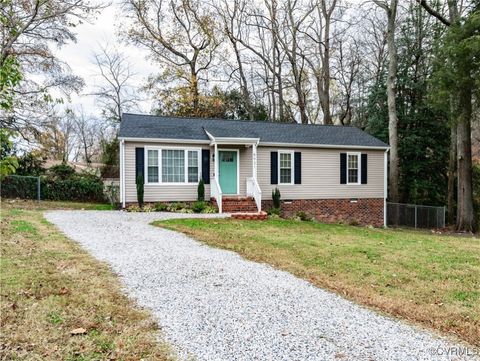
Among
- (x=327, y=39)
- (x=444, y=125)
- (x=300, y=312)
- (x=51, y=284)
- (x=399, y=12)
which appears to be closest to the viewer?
(x=300, y=312)

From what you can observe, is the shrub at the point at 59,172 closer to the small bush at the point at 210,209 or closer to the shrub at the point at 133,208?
the shrub at the point at 133,208

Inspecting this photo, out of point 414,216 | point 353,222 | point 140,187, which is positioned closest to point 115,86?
point 140,187

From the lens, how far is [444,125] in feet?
70.1

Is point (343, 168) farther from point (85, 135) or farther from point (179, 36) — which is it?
point (85, 135)

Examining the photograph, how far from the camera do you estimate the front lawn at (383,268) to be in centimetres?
449

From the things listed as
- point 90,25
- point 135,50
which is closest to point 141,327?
point 90,25

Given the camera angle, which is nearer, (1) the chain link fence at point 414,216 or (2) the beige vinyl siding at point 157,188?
(2) the beige vinyl siding at point 157,188

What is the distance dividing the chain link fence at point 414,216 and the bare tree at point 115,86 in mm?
21521

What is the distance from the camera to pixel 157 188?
15414 millimetres

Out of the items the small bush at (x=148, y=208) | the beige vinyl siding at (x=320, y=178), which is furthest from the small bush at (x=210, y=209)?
the beige vinyl siding at (x=320, y=178)

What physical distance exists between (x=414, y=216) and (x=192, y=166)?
1082 cm

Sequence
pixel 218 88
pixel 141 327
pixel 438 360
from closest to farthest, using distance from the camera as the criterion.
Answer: pixel 438 360 < pixel 141 327 < pixel 218 88

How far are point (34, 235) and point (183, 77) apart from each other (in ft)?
69.2

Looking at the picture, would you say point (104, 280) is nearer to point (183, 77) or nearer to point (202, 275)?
point (202, 275)
